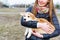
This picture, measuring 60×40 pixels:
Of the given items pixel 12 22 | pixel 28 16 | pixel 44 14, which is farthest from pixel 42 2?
pixel 12 22

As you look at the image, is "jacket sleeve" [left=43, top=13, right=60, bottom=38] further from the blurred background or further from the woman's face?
the blurred background

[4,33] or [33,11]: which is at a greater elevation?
[33,11]

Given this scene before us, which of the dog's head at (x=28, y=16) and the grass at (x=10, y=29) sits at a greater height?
the dog's head at (x=28, y=16)

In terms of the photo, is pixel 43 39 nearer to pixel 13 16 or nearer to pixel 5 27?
pixel 5 27

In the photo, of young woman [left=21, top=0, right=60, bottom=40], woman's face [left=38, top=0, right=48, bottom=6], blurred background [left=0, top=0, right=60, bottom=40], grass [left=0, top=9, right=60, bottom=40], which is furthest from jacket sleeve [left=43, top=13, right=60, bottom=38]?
grass [left=0, top=9, right=60, bottom=40]

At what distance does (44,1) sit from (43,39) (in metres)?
0.49

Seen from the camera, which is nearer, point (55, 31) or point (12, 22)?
point (55, 31)

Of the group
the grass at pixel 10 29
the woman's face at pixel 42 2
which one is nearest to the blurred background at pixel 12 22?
the grass at pixel 10 29

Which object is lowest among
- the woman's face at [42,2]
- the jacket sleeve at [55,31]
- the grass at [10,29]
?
the grass at [10,29]

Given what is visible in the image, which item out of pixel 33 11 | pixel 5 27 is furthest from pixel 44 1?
pixel 5 27

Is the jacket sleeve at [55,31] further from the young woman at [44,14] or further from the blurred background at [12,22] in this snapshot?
the blurred background at [12,22]

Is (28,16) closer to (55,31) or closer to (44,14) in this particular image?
(44,14)

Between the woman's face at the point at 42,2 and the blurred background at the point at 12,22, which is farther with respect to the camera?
the blurred background at the point at 12,22

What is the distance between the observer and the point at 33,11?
2416 millimetres
